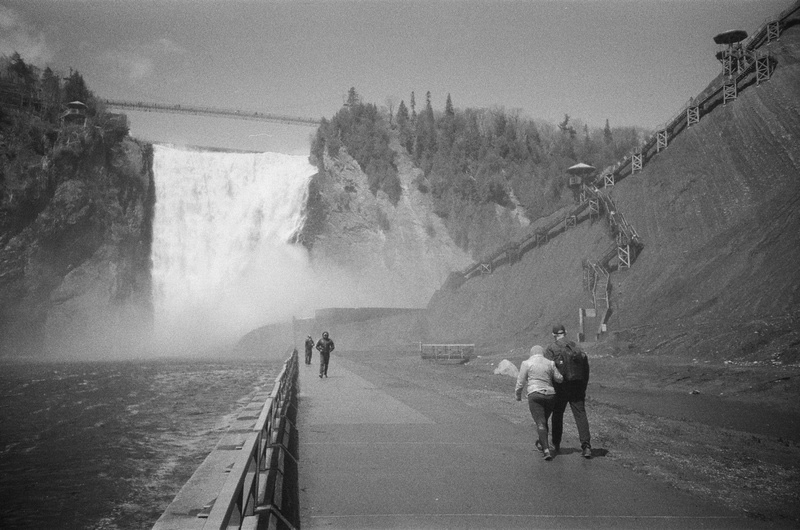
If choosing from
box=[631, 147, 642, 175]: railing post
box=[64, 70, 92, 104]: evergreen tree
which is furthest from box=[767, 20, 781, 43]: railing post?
box=[64, 70, 92, 104]: evergreen tree

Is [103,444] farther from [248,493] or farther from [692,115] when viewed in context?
[692,115]

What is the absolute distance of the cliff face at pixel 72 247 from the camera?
54.9m

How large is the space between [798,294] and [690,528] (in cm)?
2044

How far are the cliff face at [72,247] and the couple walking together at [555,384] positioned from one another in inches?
2290

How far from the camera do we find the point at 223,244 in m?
79.1

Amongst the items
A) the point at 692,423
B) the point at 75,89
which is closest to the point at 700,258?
the point at 692,423

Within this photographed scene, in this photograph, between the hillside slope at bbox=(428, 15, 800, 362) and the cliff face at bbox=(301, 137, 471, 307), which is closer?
the hillside slope at bbox=(428, 15, 800, 362)

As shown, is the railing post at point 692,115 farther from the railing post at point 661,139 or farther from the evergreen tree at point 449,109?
the evergreen tree at point 449,109

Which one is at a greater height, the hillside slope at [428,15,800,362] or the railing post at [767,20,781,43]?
the railing post at [767,20,781,43]

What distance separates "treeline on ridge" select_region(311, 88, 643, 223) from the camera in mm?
81938

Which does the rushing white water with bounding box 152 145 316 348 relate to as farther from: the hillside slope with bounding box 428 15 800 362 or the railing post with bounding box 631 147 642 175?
the railing post with bounding box 631 147 642 175

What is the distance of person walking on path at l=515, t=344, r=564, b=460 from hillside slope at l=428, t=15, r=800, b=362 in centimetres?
1395

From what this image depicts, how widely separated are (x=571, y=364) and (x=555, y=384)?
0.37m

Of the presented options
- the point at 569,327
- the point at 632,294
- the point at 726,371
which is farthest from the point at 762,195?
the point at 726,371
